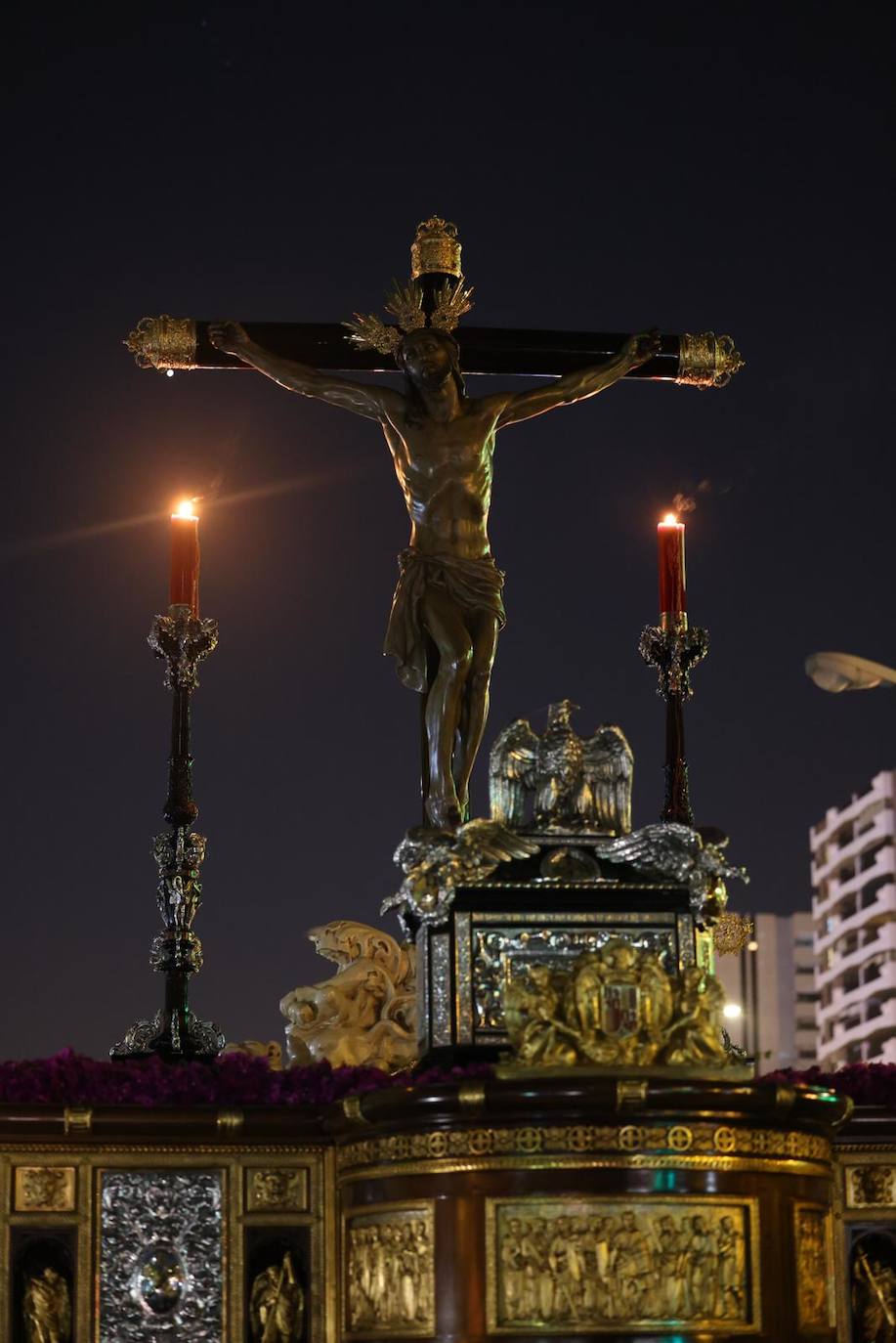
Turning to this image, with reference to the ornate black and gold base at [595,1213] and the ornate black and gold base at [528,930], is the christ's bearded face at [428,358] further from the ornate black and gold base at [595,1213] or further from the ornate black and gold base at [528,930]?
the ornate black and gold base at [595,1213]

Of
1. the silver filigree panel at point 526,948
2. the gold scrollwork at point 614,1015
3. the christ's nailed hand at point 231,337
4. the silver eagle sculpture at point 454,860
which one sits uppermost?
the christ's nailed hand at point 231,337

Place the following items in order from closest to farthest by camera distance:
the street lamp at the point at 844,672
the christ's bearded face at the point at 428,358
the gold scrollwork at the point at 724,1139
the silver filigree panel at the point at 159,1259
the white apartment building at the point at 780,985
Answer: the gold scrollwork at the point at 724,1139 < the silver filigree panel at the point at 159,1259 < the christ's bearded face at the point at 428,358 < the street lamp at the point at 844,672 < the white apartment building at the point at 780,985

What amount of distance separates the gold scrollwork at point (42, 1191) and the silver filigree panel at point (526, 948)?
265 cm

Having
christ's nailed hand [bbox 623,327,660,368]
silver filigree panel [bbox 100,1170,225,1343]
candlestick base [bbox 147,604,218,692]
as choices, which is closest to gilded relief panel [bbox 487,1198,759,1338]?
silver filigree panel [bbox 100,1170,225,1343]

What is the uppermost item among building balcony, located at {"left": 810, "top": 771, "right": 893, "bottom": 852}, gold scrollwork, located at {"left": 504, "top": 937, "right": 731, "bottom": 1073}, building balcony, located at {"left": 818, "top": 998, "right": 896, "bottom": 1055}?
building balcony, located at {"left": 810, "top": 771, "right": 893, "bottom": 852}

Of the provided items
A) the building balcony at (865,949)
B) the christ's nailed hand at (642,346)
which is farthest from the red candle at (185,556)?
the building balcony at (865,949)

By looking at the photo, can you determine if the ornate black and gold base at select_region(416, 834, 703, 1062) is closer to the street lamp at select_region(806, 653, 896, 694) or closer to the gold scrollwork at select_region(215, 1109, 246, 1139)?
the gold scrollwork at select_region(215, 1109, 246, 1139)

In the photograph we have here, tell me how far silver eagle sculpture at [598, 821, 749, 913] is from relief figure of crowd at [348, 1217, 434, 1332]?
8.85 feet

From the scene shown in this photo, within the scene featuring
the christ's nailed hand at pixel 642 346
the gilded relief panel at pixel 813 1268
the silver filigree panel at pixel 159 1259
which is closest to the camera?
the gilded relief panel at pixel 813 1268

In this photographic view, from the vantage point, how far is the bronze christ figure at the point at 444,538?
15914mm

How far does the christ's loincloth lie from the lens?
16000mm

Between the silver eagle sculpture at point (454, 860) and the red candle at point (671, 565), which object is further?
the red candle at point (671, 565)

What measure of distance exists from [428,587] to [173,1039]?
378 centimetres

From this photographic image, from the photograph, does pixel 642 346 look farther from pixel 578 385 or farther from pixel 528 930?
pixel 528 930
